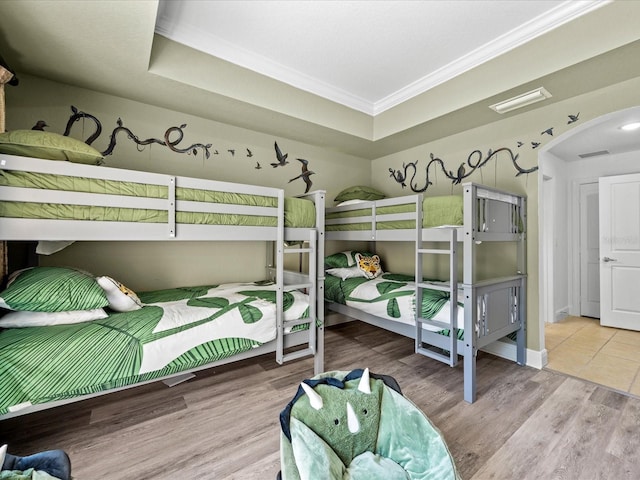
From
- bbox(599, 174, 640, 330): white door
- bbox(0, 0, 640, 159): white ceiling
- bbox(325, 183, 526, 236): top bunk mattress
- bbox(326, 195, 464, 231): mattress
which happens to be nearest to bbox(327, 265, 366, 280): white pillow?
bbox(325, 183, 526, 236): top bunk mattress

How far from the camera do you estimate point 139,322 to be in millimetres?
1793

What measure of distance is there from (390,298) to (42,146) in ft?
9.11

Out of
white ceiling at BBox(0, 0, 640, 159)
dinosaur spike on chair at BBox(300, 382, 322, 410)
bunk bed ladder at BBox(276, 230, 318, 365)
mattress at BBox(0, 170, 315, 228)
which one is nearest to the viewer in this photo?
dinosaur spike on chair at BBox(300, 382, 322, 410)

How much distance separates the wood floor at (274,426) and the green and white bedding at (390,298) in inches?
21.0

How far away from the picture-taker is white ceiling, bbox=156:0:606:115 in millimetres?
2121

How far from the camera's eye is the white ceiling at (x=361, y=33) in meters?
2.12

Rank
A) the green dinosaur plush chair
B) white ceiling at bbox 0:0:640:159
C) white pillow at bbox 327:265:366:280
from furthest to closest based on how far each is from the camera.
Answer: white pillow at bbox 327:265:366:280, white ceiling at bbox 0:0:640:159, the green dinosaur plush chair

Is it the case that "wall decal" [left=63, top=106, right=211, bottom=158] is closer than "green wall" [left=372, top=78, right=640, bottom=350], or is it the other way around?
"green wall" [left=372, top=78, right=640, bottom=350]

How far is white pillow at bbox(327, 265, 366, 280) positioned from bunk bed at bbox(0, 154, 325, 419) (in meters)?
1.19

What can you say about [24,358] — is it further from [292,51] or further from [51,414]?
[292,51]

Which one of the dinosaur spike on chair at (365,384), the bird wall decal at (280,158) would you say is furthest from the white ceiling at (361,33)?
the dinosaur spike on chair at (365,384)

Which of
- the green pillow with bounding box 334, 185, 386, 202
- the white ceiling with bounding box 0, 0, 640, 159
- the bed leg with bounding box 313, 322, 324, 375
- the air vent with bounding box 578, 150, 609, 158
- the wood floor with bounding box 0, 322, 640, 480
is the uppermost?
the white ceiling with bounding box 0, 0, 640, 159

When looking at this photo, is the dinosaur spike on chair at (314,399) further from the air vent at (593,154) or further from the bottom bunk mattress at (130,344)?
the air vent at (593,154)

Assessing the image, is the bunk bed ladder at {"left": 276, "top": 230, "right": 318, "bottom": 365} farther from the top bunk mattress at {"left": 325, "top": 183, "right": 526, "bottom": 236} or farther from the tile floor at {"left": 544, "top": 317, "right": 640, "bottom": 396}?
the tile floor at {"left": 544, "top": 317, "right": 640, "bottom": 396}
